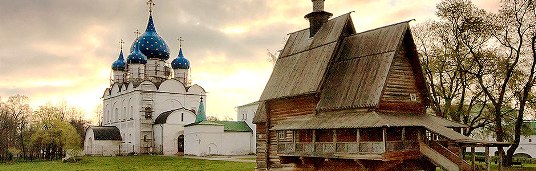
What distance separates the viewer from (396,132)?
19500 mm

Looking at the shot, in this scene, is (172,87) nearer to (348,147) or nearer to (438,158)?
(348,147)

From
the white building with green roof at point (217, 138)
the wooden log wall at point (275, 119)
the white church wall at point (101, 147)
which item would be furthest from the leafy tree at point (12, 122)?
the wooden log wall at point (275, 119)

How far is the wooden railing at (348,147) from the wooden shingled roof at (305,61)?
2.28 m

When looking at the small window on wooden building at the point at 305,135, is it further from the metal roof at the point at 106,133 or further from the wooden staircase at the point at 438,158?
the metal roof at the point at 106,133

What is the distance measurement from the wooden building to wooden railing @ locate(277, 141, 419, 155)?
0.11 ft

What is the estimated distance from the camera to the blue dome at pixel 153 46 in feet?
195

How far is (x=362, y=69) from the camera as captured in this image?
21.1 m

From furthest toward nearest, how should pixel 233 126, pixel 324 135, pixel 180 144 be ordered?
1. pixel 180 144
2. pixel 233 126
3. pixel 324 135

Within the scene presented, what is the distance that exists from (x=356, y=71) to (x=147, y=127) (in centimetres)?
4043

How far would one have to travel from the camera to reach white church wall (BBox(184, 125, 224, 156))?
167ft

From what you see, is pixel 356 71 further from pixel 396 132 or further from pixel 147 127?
pixel 147 127

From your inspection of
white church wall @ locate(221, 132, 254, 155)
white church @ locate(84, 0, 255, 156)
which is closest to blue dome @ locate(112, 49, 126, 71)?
white church @ locate(84, 0, 255, 156)

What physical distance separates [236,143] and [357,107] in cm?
3491

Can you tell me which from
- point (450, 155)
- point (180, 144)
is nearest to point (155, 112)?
point (180, 144)
